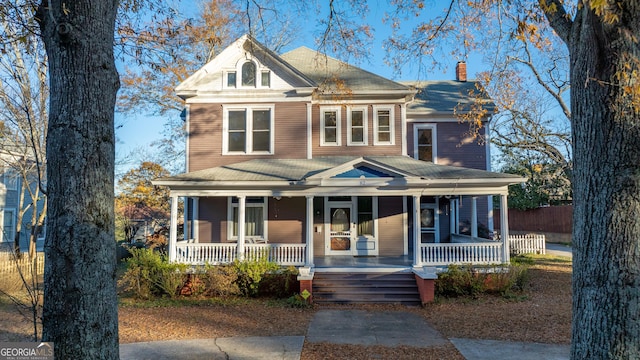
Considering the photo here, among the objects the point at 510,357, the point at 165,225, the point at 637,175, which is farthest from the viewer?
the point at 165,225

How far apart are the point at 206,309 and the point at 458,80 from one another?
15.6 meters

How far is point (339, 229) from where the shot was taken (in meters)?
14.2

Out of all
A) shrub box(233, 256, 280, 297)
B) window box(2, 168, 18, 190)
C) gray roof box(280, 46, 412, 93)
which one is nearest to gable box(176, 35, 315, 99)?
gray roof box(280, 46, 412, 93)

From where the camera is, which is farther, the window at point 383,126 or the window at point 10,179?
the window at point 10,179

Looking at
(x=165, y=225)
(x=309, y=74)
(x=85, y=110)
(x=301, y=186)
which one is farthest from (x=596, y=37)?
(x=165, y=225)

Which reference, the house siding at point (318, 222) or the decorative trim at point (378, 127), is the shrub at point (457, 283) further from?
the decorative trim at point (378, 127)

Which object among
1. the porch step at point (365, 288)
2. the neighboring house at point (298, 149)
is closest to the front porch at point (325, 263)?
the porch step at point (365, 288)

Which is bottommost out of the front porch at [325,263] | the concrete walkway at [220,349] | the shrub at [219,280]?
the concrete walkway at [220,349]

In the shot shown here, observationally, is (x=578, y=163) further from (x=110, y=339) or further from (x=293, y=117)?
(x=293, y=117)

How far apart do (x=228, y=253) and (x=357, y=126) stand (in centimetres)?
666

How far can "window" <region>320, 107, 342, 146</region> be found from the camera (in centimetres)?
1454

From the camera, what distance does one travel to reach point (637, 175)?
3.48 m

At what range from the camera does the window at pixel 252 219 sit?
1373 cm

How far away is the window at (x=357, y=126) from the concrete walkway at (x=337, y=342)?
7670 mm
